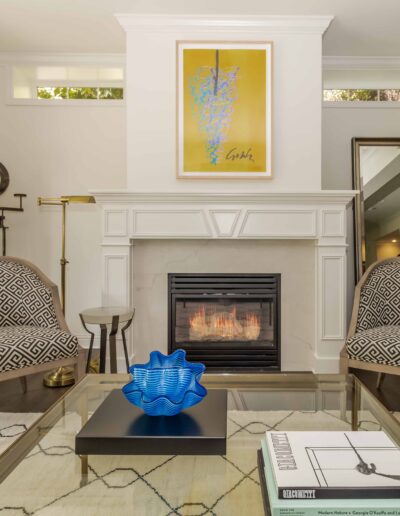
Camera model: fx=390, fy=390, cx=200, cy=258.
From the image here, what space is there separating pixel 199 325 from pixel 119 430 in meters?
2.08

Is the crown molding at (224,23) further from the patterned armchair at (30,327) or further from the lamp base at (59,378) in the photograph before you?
the lamp base at (59,378)

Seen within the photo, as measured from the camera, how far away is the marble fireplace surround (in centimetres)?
282

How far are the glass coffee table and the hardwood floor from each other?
0.98 m

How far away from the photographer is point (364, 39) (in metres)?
3.18

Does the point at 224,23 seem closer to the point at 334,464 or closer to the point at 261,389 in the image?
the point at 261,389

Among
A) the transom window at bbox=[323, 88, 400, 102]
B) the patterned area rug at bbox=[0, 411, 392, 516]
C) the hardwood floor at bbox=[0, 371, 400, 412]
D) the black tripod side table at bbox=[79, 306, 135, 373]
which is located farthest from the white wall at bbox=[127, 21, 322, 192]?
the patterned area rug at bbox=[0, 411, 392, 516]

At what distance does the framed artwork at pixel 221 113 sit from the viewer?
9.46 ft

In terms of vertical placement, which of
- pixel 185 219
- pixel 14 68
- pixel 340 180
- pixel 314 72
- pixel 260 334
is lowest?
pixel 260 334

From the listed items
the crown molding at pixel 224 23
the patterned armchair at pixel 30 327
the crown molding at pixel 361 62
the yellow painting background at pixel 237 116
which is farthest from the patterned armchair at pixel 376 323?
the crown molding at pixel 361 62

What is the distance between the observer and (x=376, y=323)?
2.28 m

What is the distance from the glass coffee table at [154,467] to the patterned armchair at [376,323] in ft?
1.85

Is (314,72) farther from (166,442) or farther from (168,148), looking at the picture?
(166,442)

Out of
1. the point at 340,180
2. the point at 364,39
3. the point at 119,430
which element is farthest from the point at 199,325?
the point at 364,39

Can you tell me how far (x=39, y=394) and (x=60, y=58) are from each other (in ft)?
9.38
